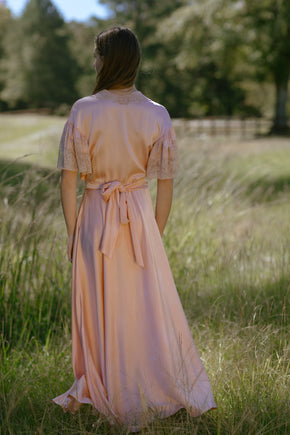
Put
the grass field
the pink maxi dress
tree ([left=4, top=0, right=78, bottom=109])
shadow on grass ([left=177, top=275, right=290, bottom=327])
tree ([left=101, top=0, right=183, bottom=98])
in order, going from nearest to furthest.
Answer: the pink maxi dress → the grass field → shadow on grass ([left=177, top=275, right=290, bottom=327]) → tree ([left=101, top=0, right=183, bottom=98]) → tree ([left=4, top=0, right=78, bottom=109])

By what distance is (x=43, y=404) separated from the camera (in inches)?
99.3

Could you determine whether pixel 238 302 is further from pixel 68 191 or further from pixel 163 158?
pixel 68 191

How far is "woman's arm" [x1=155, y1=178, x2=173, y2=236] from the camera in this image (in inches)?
94.3

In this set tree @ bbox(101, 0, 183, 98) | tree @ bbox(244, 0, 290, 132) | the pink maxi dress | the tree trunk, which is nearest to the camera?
the pink maxi dress

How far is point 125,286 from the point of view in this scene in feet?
7.55

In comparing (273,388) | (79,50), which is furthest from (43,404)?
(79,50)

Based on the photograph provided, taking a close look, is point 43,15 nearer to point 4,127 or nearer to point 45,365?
point 4,127

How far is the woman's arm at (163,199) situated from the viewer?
239 cm

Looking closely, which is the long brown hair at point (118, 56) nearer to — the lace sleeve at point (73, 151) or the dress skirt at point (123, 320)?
the lace sleeve at point (73, 151)

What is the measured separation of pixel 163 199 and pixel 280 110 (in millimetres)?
22472

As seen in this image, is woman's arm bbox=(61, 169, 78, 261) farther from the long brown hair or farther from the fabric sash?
the long brown hair

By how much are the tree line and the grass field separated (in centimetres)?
1387

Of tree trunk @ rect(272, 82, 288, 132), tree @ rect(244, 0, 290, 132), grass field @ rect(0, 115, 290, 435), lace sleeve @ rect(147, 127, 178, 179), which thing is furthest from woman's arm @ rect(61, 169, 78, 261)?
tree trunk @ rect(272, 82, 288, 132)

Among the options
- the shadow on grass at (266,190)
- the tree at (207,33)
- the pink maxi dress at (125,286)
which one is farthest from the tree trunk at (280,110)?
the pink maxi dress at (125,286)
